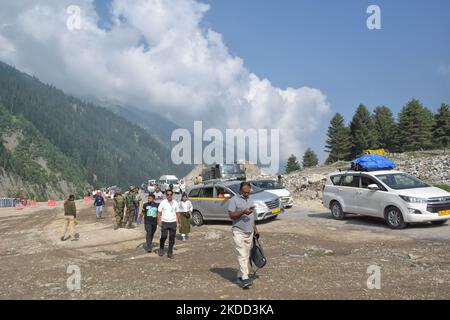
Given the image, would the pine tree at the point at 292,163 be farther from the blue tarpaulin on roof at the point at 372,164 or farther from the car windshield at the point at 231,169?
the blue tarpaulin on roof at the point at 372,164

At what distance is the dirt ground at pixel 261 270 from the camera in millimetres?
6957

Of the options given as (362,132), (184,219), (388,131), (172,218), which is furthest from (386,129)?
(172,218)

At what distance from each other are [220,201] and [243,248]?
9331mm

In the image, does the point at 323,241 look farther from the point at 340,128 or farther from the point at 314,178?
the point at 340,128

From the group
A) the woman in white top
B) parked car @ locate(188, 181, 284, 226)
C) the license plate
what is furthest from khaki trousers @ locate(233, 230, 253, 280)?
parked car @ locate(188, 181, 284, 226)

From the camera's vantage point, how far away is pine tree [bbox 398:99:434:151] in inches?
2736

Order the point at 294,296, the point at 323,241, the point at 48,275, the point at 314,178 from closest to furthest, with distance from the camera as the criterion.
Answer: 1. the point at 294,296
2. the point at 48,275
3. the point at 323,241
4. the point at 314,178

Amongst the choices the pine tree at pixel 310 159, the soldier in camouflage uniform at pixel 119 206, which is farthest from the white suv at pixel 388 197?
the pine tree at pixel 310 159

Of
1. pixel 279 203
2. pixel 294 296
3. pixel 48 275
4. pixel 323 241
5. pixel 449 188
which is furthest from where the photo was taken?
pixel 449 188

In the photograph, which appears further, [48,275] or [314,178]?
[314,178]

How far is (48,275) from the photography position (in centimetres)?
903

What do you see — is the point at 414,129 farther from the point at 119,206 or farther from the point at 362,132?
the point at 119,206

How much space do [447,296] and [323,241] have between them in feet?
18.1
